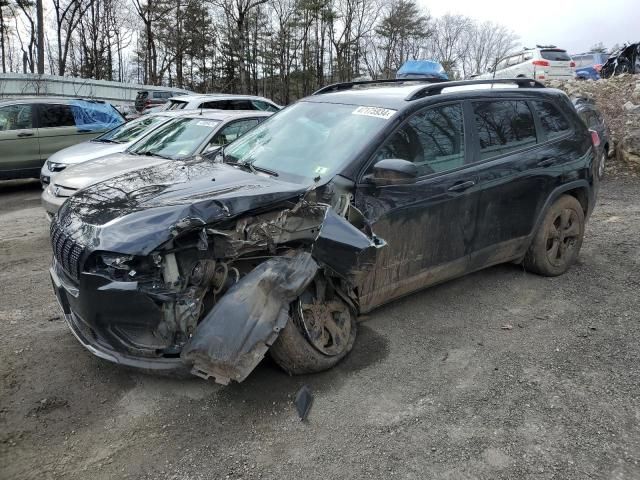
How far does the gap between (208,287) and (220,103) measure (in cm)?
902

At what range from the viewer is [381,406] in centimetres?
304

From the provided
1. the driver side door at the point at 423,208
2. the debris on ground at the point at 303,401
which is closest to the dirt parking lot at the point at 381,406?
the debris on ground at the point at 303,401

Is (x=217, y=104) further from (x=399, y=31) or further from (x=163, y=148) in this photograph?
(x=399, y=31)

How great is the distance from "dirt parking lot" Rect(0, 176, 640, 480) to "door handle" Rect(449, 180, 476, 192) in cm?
107

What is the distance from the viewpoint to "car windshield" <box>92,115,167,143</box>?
828 cm

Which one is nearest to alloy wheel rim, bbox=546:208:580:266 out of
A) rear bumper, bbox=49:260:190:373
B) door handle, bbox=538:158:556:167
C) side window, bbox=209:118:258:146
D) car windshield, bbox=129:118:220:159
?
door handle, bbox=538:158:556:167

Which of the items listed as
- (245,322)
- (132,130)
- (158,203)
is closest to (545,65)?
(132,130)

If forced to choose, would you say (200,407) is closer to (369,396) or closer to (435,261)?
(369,396)

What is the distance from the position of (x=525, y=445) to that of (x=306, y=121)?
276 centimetres

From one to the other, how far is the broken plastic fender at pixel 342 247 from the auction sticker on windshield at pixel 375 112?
1.02 m

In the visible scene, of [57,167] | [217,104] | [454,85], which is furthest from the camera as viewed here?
[217,104]

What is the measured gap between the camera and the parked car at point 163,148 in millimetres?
6113

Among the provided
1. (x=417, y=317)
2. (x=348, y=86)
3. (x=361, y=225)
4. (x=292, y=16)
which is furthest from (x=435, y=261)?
(x=292, y=16)

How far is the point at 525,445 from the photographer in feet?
8.84
